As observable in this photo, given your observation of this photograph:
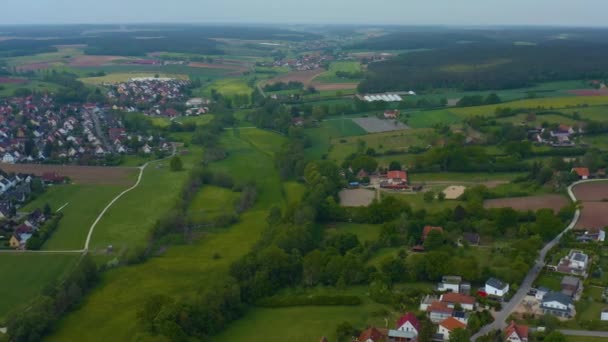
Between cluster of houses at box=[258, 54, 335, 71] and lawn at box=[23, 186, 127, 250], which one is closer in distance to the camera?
lawn at box=[23, 186, 127, 250]

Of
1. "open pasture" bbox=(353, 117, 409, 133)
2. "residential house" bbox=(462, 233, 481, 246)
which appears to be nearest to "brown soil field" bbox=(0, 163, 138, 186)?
"residential house" bbox=(462, 233, 481, 246)

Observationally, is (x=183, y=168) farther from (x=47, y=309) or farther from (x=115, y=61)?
(x=115, y=61)

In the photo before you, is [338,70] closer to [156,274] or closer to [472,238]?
[472,238]

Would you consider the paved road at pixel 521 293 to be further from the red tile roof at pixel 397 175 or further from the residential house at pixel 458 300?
the red tile roof at pixel 397 175

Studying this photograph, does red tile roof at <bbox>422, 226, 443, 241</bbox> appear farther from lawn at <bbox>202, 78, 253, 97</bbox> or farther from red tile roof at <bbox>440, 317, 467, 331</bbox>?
lawn at <bbox>202, 78, 253, 97</bbox>

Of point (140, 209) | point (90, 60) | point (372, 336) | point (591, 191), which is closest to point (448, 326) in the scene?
point (372, 336)
